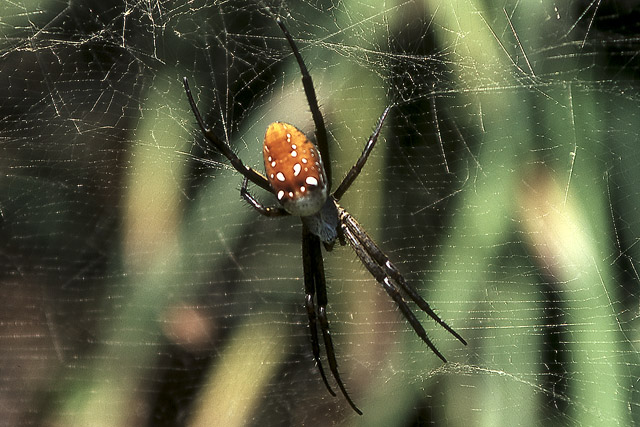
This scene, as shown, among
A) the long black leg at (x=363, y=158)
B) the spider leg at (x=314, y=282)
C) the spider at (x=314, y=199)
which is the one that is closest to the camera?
the spider at (x=314, y=199)

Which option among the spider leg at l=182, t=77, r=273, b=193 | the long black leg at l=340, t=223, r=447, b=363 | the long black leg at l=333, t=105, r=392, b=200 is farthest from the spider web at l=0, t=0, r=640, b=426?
the spider leg at l=182, t=77, r=273, b=193

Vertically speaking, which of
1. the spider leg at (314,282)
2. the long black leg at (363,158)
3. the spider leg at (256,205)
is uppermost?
the long black leg at (363,158)

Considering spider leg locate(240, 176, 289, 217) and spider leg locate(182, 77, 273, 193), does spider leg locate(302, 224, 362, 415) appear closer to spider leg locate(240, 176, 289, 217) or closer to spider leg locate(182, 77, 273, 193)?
spider leg locate(240, 176, 289, 217)

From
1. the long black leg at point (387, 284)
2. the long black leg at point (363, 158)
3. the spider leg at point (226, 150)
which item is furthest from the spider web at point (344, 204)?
the spider leg at point (226, 150)

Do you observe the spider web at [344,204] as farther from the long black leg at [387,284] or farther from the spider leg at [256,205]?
the spider leg at [256,205]

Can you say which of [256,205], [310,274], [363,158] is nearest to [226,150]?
[256,205]

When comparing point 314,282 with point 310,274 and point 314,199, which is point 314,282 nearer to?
point 310,274

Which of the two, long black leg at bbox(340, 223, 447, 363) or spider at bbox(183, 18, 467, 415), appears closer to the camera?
spider at bbox(183, 18, 467, 415)
